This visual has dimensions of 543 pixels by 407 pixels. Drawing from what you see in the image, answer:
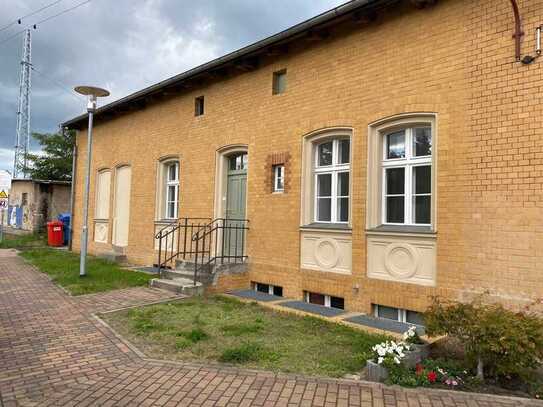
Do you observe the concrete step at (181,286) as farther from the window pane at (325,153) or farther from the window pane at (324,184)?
the window pane at (325,153)

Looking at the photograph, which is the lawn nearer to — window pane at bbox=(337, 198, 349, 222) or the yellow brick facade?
the yellow brick facade

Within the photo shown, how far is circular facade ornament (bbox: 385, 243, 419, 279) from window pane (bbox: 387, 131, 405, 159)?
5.26 feet

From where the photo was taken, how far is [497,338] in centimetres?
447

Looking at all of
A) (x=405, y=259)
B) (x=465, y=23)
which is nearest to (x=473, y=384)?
(x=405, y=259)

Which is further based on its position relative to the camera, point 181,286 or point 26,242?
point 26,242

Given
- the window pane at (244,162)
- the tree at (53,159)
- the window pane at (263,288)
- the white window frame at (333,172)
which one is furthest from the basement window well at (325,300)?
the tree at (53,159)

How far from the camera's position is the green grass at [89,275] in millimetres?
9797

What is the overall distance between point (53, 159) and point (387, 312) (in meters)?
33.1

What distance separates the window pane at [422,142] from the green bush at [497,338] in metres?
3.20

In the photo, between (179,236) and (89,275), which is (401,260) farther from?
(89,275)

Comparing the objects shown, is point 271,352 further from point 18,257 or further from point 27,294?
point 18,257

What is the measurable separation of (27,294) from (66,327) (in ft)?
10.4

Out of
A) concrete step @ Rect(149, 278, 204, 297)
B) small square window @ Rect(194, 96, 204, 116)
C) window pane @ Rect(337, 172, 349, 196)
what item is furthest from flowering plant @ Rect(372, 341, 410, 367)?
small square window @ Rect(194, 96, 204, 116)

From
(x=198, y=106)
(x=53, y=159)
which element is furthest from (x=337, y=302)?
(x=53, y=159)
